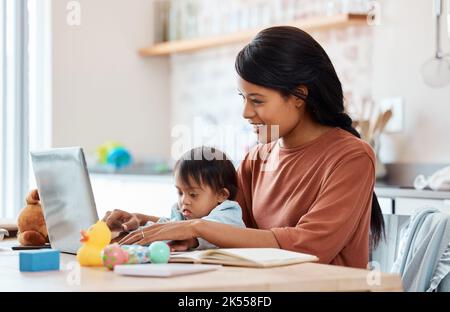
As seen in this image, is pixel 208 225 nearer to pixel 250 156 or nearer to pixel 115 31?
pixel 250 156

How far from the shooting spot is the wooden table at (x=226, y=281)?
1.32 m

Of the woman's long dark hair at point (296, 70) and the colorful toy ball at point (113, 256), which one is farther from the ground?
the woman's long dark hair at point (296, 70)

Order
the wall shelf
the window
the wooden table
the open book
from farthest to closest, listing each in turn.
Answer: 1. the window
2. the wall shelf
3. the open book
4. the wooden table

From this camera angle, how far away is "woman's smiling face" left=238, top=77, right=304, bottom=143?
1.98m

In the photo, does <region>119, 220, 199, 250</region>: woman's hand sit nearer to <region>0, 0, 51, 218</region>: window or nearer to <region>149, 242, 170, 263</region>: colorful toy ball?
<region>149, 242, 170, 263</region>: colorful toy ball

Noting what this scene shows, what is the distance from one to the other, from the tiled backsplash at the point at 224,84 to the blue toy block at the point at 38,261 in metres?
2.45

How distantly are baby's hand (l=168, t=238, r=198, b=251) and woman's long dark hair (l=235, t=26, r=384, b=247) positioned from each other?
1.40 feet

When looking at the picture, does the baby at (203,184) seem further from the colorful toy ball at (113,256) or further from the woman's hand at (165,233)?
the colorful toy ball at (113,256)

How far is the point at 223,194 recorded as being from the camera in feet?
6.84

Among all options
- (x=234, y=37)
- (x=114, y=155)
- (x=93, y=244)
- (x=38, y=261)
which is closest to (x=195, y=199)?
(x=93, y=244)

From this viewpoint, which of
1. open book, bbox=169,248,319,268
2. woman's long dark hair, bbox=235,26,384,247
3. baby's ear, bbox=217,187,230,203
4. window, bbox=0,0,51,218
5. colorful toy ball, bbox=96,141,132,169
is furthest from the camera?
colorful toy ball, bbox=96,141,132,169

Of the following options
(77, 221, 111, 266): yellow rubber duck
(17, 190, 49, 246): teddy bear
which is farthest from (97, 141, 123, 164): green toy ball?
(77, 221, 111, 266): yellow rubber duck

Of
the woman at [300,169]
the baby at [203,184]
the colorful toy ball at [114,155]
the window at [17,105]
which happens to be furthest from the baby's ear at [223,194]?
the colorful toy ball at [114,155]

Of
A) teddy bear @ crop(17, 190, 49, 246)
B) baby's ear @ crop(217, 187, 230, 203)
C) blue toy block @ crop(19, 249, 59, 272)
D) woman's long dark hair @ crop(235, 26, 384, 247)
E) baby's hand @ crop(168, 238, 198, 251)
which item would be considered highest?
woman's long dark hair @ crop(235, 26, 384, 247)
